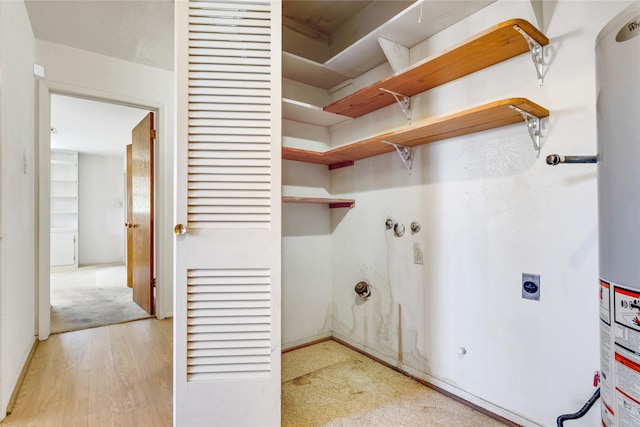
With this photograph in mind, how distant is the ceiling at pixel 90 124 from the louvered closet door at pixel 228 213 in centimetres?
260

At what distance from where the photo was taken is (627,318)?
0.68 m

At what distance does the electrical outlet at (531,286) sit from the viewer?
1452 mm

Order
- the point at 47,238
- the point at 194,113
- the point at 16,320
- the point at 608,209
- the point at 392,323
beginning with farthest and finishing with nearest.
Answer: the point at 47,238 < the point at 392,323 < the point at 16,320 < the point at 194,113 < the point at 608,209

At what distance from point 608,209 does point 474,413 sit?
4.53 feet

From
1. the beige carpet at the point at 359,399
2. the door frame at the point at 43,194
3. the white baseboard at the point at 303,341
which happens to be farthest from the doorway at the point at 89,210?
the beige carpet at the point at 359,399

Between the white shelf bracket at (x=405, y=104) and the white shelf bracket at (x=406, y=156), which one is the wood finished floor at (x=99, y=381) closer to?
the white shelf bracket at (x=406, y=156)

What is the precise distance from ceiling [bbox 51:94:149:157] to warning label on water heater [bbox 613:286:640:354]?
4091mm

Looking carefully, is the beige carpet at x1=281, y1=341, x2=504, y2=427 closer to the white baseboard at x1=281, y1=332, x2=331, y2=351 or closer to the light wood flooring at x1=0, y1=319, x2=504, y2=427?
the light wood flooring at x1=0, y1=319, x2=504, y2=427

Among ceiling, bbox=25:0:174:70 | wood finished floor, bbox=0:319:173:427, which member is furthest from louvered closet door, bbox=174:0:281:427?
ceiling, bbox=25:0:174:70

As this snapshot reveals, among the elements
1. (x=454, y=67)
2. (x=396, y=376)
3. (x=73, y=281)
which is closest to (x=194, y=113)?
(x=454, y=67)

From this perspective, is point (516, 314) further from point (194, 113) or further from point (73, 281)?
point (73, 281)

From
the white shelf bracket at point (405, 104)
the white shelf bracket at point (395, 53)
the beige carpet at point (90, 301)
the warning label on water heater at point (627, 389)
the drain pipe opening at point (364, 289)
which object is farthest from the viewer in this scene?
the beige carpet at point (90, 301)

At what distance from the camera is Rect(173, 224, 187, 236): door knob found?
1.36 meters

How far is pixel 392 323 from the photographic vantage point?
84.6 inches
